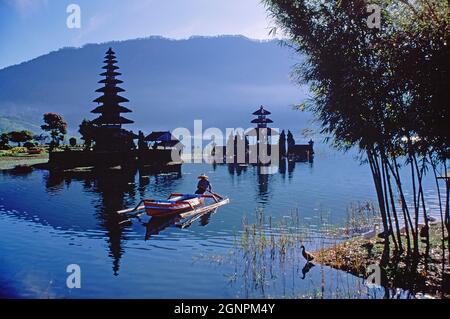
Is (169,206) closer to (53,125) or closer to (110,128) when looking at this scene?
(110,128)

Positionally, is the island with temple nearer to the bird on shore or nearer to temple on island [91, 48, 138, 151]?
temple on island [91, 48, 138, 151]

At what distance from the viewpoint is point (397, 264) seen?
12.0 metres

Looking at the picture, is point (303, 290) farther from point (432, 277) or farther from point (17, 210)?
point (17, 210)

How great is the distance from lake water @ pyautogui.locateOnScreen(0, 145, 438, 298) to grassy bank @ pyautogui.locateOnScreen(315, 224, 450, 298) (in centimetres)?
75

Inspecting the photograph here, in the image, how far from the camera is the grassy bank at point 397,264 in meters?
10.5

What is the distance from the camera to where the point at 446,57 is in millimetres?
9539

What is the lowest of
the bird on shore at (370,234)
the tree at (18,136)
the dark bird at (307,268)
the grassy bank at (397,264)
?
the dark bird at (307,268)

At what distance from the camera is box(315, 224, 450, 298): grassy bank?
10453 millimetres

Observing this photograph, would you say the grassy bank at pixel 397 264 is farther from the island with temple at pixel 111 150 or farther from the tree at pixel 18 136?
the tree at pixel 18 136

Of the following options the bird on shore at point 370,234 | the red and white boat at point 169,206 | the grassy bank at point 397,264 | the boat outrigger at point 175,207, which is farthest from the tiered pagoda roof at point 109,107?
the grassy bank at point 397,264

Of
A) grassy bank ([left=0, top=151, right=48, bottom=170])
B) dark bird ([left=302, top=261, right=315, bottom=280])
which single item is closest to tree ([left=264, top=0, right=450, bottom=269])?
dark bird ([left=302, top=261, right=315, bottom=280])

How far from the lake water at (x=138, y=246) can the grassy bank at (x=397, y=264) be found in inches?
29.7

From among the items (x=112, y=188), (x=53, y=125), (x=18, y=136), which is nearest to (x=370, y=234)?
(x=112, y=188)

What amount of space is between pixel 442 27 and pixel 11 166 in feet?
174
